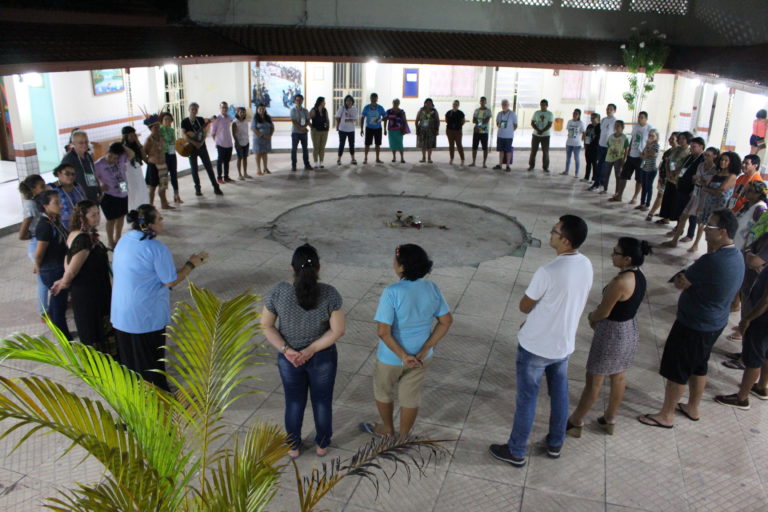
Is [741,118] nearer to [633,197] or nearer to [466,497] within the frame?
[633,197]

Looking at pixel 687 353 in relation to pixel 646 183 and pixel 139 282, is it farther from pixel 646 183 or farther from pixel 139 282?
pixel 646 183

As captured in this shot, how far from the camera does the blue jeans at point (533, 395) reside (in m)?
4.38

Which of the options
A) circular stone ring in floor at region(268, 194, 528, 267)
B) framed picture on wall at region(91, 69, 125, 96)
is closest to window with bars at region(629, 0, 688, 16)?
circular stone ring in floor at region(268, 194, 528, 267)

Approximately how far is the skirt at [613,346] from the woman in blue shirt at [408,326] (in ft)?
4.13

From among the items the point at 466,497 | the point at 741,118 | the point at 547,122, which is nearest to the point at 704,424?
the point at 466,497

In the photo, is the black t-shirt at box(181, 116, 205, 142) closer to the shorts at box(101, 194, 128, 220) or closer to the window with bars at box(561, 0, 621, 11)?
the shorts at box(101, 194, 128, 220)

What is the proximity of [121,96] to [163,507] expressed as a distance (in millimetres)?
14936

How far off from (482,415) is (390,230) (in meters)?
5.50

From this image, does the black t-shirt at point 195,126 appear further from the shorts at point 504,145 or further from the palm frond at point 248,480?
the palm frond at point 248,480

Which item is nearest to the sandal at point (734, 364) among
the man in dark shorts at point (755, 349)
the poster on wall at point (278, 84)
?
the man in dark shorts at point (755, 349)

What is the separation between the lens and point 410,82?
21.2 m

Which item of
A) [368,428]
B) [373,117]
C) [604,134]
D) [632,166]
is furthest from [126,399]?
[373,117]

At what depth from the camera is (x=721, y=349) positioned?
6516mm

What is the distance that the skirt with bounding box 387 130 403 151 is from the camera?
1557 cm
